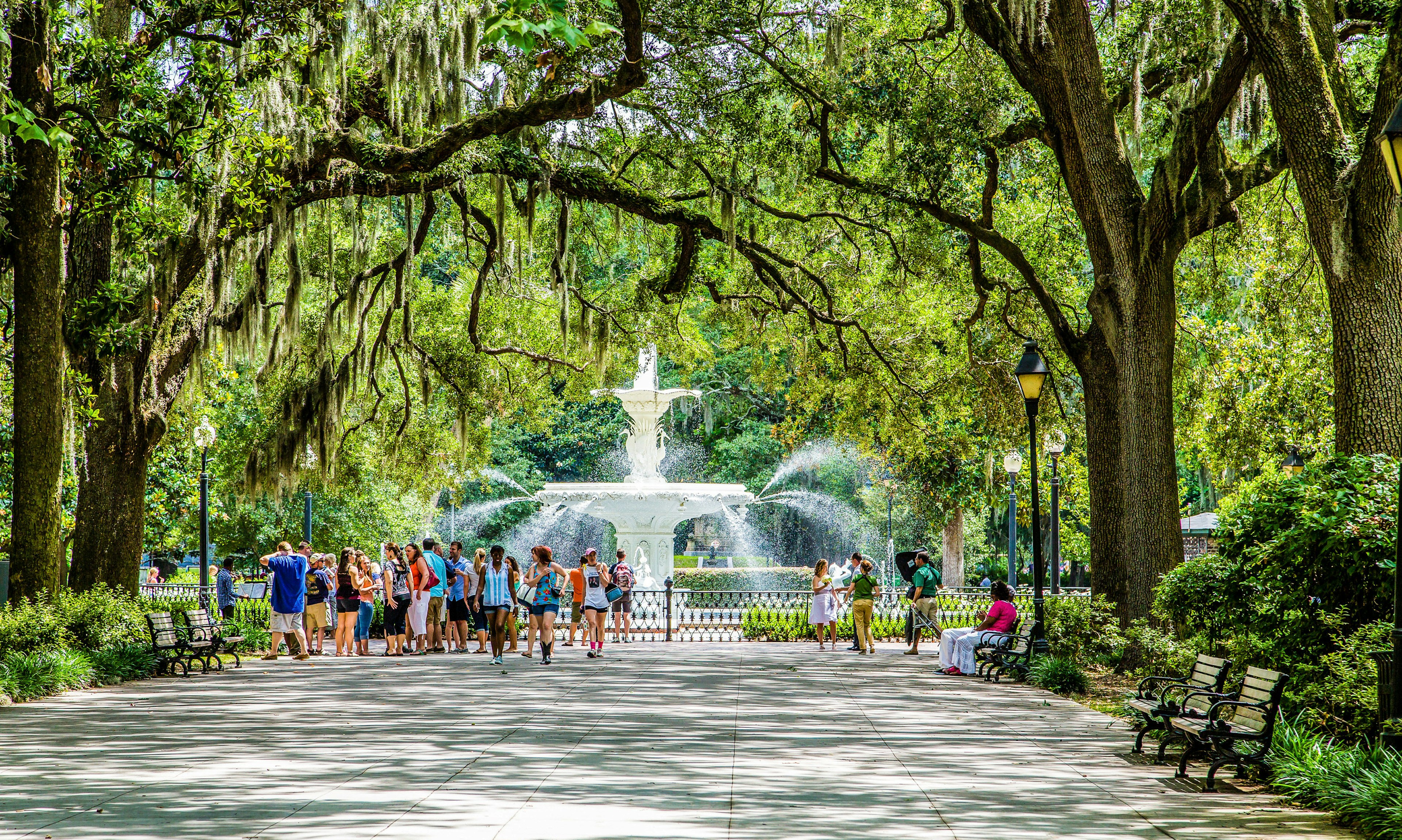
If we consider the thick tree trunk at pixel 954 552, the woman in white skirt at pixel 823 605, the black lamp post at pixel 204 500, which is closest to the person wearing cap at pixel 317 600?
the black lamp post at pixel 204 500

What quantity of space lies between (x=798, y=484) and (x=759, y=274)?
35.0 meters

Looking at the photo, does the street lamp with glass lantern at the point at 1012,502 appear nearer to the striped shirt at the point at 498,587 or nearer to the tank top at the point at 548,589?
the tank top at the point at 548,589

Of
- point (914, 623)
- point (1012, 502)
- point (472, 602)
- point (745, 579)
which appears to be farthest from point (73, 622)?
point (745, 579)

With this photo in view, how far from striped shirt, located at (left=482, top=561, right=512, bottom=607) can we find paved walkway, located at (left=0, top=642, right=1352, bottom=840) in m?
3.48

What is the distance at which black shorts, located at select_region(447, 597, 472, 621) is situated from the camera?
19562 millimetres

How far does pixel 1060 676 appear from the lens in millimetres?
13922

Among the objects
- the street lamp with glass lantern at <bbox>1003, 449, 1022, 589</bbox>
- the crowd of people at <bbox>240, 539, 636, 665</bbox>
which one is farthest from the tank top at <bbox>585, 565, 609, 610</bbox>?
the street lamp with glass lantern at <bbox>1003, 449, 1022, 589</bbox>

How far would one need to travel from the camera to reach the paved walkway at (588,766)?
6570 millimetres

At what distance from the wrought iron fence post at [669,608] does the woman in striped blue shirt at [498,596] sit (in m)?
4.44

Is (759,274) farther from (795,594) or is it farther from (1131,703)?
(1131,703)

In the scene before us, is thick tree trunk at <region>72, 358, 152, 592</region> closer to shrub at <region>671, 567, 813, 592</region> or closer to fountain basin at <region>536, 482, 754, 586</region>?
Answer: fountain basin at <region>536, 482, 754, 586</region>

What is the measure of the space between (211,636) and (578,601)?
19.2 ft

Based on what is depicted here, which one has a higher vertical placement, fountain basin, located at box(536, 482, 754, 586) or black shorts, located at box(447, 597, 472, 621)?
fountain basin, located at box(536, 482, 754, 586)

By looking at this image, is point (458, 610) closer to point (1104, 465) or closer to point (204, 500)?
point (204, 500)
